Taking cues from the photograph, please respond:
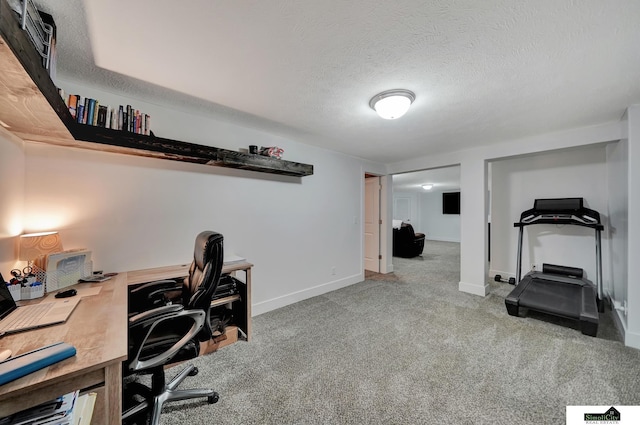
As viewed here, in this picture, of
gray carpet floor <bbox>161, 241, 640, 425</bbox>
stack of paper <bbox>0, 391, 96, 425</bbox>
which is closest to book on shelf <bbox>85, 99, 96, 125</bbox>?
stack of paper <bbox>0, 391, 96, 425</bbox>

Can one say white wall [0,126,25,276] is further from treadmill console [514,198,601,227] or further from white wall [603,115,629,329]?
treadmill console [514,198,601,227]

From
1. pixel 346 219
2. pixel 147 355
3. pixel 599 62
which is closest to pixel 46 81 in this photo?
pixel 147 355

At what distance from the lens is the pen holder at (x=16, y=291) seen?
4.52 feet

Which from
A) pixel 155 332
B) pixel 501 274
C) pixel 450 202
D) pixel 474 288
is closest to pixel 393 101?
pixel 155 332

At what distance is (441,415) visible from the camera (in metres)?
1.48

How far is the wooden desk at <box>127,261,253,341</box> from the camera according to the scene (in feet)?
6.42

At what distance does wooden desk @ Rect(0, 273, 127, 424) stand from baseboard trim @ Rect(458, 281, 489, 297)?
13.7 feet

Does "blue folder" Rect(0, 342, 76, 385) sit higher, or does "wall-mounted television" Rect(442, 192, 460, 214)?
"wall-mounted television" Rect(442, 192, 460, 214)

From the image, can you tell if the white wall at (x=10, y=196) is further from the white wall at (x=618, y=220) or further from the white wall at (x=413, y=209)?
the white wall at (x=413, y=209)

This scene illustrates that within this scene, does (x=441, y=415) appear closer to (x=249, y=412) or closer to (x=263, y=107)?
(x=249, y=412)

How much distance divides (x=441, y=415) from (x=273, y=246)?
226 centimetres

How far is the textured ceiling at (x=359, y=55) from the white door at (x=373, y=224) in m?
2.45

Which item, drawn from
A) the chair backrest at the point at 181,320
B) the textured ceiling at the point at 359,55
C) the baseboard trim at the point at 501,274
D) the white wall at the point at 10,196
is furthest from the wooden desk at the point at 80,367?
the baseboard trim at the point at 501,274

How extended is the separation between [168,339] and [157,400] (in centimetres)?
42
